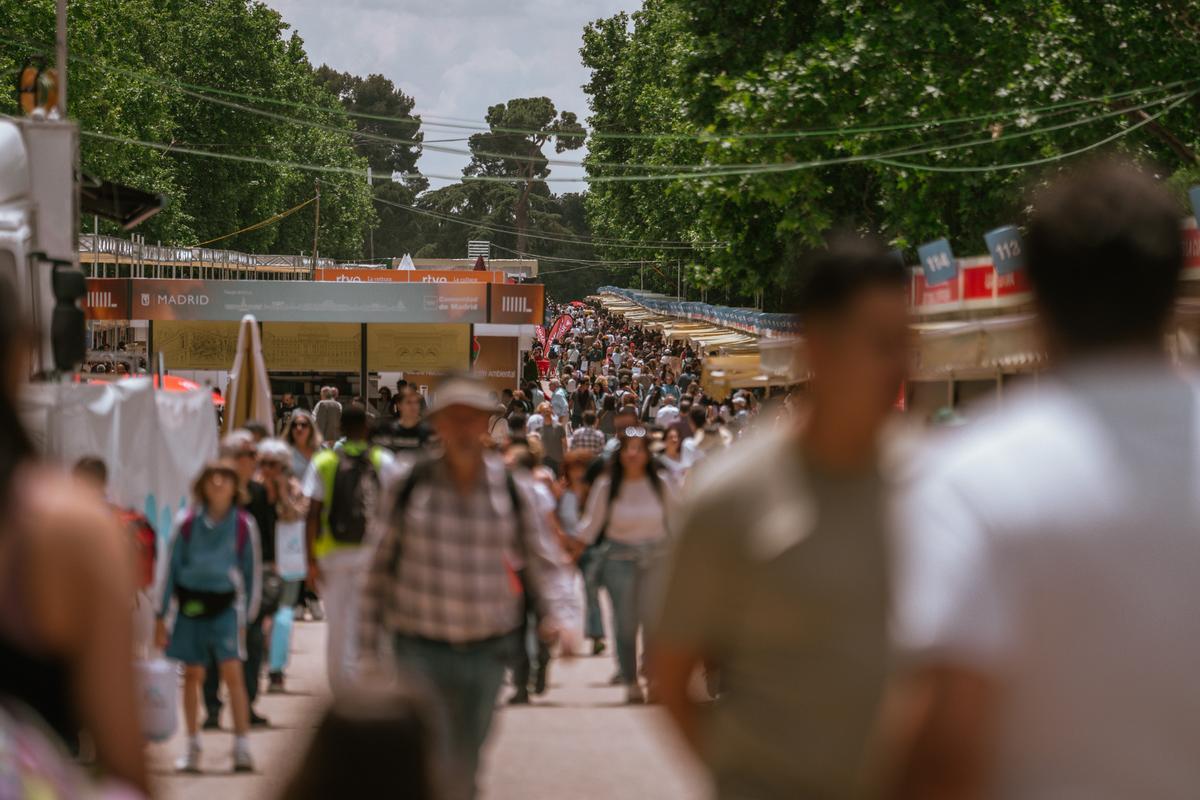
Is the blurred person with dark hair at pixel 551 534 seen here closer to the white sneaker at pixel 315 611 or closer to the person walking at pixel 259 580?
the person walking at pixel 259 580

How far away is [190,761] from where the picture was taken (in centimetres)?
915

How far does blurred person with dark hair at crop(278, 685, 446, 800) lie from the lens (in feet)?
7.02

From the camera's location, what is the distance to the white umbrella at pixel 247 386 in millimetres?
16734

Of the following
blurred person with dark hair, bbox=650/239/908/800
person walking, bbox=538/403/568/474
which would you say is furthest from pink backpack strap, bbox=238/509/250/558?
person walking, bbox=538/403/568/474

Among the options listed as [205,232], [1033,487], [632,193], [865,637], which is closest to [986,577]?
[1033,487]

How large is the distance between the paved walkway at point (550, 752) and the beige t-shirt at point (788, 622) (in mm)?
3625

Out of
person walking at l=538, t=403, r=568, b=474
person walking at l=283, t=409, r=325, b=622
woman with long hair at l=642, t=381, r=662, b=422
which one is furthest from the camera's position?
woman with long hair at l=642, t=381, r=662, b=422

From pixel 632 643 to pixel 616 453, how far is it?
1144 millimetres

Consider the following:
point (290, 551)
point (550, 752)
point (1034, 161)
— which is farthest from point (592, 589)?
point (1034, 161)

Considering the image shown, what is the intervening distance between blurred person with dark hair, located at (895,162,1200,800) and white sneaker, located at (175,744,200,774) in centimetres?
733

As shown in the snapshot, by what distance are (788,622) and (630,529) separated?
27.0 ft

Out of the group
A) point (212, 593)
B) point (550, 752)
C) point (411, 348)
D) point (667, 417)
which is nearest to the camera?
point (212, 593)

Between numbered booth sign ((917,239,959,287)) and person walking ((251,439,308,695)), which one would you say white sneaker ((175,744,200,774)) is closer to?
person walking ((251,439,308,695))

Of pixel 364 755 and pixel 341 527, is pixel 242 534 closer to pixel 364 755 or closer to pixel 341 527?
pixel 341 527
